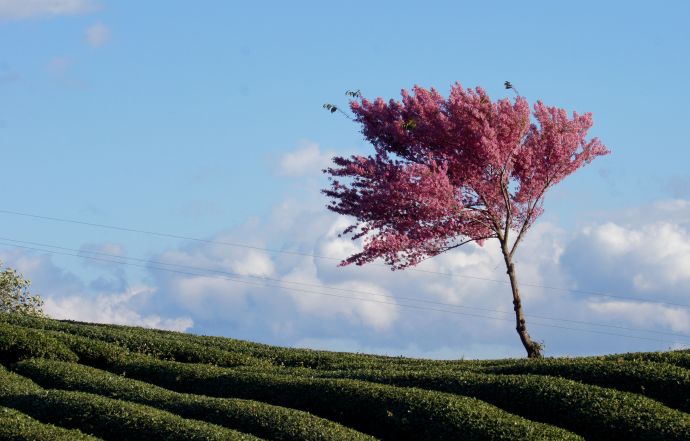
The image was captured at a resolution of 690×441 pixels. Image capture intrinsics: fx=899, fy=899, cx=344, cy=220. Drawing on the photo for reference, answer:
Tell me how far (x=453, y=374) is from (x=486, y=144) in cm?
1439

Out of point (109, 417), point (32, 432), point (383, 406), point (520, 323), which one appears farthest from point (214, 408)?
point (520, 323)

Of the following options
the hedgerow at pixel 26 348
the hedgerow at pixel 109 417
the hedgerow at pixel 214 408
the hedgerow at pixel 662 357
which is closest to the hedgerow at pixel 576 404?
the hedgerow at pixel 214 408

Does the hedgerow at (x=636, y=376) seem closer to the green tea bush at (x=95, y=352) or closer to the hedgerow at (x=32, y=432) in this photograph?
the hedgerow at (x=32, y=432)

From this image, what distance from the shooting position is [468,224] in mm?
40625

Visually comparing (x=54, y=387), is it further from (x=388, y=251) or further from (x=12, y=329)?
(x=388, y=251)

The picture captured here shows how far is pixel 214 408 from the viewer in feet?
74.6

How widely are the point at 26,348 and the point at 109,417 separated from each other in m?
11.5

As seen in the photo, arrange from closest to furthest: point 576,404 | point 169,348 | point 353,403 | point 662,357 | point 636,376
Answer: point 576,404 < point 353,403 < point 636,376 < point 662,357 < point 169,348

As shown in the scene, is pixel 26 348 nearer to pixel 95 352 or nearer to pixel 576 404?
pixel 95 352

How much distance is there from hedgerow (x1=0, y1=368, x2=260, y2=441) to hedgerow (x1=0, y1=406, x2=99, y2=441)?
0.84 metres

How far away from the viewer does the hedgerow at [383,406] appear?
20.9m

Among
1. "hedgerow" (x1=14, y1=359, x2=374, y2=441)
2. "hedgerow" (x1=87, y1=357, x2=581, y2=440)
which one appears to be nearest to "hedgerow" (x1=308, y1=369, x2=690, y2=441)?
"hedgerow" (x1=87, y1=357, x2=581, y2=440)

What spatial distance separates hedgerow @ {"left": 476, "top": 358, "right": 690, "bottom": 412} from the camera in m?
24.7

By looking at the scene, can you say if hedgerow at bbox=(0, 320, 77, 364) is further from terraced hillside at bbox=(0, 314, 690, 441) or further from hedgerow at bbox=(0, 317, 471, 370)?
hedgerow at bbox=(0, 317, 471, 370)
